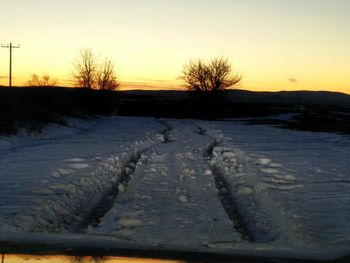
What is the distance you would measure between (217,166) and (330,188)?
5670mm

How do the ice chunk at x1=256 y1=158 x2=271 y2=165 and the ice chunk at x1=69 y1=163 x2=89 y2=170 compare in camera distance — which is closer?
the ice chunk at x1=69 y1=163 x2=89 y2=170

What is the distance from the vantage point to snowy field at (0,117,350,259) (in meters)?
8.38

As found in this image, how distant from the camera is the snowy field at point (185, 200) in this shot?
27.5 ft

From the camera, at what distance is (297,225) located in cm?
956

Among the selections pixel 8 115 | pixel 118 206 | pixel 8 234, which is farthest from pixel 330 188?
pixel 8 115

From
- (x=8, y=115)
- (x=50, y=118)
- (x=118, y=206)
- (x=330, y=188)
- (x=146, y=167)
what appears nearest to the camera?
(x=118, y=206)

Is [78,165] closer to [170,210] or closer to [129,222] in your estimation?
[170,210]

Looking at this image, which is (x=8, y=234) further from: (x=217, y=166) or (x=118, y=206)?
(x=217, y=166)

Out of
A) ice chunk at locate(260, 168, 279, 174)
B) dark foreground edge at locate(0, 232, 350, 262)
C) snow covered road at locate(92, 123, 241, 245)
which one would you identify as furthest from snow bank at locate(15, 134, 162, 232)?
ice chunk at locate(260, 168, 279, 174)

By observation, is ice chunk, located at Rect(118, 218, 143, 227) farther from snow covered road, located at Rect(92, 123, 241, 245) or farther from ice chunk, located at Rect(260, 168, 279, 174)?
ice chunk, located at Rect(260, 168, 279, 174)

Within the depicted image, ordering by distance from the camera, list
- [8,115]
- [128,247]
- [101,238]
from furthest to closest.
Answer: [8,115]
[101,238]
[128,247]

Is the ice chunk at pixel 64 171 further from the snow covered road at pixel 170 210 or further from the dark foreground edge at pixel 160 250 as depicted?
the dark foreground edge at pixel 160 250

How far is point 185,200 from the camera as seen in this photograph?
12234mm

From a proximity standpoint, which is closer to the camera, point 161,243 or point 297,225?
point 161,243
